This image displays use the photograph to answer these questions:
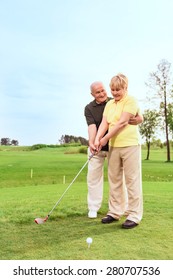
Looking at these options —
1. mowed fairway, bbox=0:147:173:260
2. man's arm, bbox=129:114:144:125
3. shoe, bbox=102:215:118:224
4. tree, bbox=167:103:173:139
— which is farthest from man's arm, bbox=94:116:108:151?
tree, bbox=167:103:173:139

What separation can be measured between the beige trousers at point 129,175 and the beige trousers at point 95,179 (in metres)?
0.44

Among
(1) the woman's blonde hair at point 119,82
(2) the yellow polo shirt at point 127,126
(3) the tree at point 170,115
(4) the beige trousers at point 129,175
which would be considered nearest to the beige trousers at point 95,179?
(4) the beige trousers at point 129,175

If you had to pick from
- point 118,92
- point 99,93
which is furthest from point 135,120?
point 99,93

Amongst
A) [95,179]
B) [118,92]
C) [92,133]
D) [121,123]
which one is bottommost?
[95,179]

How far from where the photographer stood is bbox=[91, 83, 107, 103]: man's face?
5926mm

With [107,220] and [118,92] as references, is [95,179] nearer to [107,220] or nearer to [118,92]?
[107,220]

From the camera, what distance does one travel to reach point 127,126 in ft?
17.5

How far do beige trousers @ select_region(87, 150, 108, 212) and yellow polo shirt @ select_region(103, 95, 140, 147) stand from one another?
0.66 meters

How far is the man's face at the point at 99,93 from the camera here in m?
5.93

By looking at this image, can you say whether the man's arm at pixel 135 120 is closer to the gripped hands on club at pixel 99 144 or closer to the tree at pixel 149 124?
the gripped hands on club at pixel 99 144

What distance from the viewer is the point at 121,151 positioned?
5.39m

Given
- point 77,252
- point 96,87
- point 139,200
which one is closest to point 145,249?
point 77,252

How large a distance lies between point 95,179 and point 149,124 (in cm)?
3975
